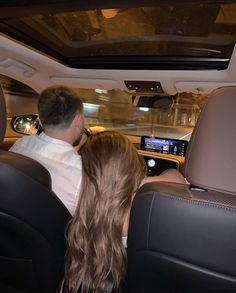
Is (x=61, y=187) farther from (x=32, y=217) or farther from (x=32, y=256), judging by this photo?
(x=32, y=256)

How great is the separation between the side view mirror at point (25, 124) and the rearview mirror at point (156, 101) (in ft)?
3.33

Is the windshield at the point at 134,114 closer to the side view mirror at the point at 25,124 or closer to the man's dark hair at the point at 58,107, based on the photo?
the side view mirror at the point at 25,124

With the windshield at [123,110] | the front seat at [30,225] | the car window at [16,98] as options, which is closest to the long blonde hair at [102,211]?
the front seat at [30,225]

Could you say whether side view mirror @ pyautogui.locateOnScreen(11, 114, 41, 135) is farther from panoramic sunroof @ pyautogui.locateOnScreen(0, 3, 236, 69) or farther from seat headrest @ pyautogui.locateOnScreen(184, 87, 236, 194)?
seat headrest @ pyautogui.locateOnScreen(184, 87, 236, 194)

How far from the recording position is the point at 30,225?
1.42 meters

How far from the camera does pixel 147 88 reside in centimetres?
249

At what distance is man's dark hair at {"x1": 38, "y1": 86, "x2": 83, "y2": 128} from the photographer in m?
1.83

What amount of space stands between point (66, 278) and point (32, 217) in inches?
17.5

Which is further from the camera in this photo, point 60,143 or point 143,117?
point 143,117

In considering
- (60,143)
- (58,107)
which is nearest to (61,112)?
(58,107)

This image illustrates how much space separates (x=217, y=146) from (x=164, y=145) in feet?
5.55

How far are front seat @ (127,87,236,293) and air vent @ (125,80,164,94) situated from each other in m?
1.34

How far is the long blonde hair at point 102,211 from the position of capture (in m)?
1.44

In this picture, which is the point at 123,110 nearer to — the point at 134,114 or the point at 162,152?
the point at 134,114
